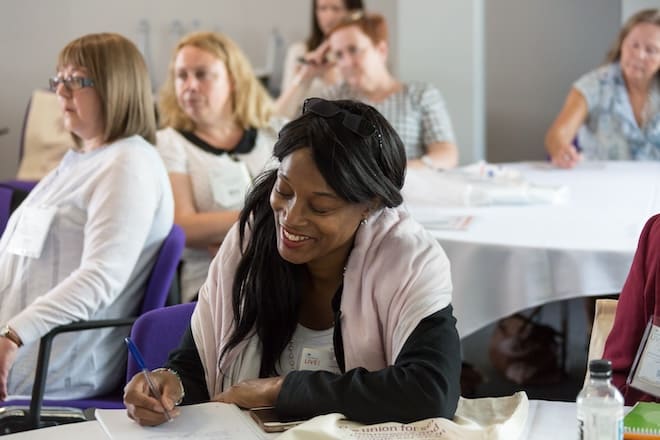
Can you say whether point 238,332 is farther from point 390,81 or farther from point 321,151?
point 390,81

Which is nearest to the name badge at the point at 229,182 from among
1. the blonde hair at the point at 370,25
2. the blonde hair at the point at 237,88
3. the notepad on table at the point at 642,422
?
the blonde hair at the point at 237,88

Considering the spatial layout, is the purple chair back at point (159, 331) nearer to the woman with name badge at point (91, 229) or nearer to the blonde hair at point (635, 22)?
the woman with name badge at point (91, 229)

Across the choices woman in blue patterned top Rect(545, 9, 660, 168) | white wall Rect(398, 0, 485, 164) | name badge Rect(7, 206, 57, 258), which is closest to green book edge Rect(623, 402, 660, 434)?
name badge Rect(7, 206, 57, 258)

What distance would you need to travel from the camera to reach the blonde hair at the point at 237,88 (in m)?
3.86

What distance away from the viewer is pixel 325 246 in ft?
6.45

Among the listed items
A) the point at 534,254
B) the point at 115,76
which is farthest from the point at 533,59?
the point at 115,76

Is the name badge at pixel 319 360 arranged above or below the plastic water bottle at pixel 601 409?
below

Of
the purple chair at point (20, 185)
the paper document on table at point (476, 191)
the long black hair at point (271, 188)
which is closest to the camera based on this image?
the long black hair at point (271, 188)

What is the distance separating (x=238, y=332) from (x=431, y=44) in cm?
366

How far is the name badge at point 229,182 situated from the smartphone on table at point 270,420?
198 cm

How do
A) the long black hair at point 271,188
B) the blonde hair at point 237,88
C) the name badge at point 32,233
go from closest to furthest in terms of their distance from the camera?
the long black hair at point 271,188
the name badge at point 32,233
the blonde hair at point 237,88

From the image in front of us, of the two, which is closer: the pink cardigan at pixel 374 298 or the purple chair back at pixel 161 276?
the pink cardigan at pixel 374 298

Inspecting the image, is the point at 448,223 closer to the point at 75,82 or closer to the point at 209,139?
the point at 209,139

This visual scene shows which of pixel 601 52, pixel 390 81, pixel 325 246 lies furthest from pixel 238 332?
pixel 601 52
